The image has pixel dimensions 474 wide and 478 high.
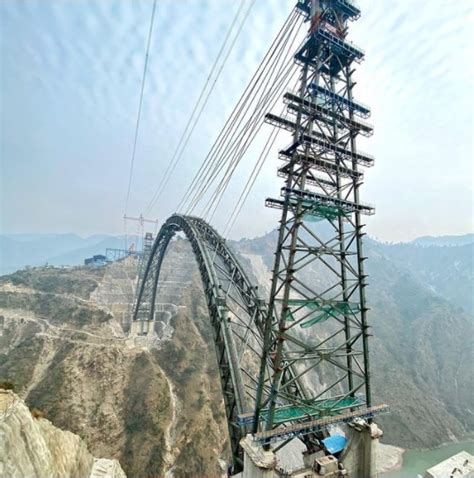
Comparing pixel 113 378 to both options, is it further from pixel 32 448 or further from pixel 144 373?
pixel 32 448

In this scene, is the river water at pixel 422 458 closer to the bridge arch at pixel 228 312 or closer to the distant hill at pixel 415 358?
the distant hill at pixel 415 358

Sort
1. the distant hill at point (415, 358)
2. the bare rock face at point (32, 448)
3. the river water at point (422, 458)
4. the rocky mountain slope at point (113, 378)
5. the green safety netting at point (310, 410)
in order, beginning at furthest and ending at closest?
1. the distant hill at point (415, 358)
2. the river water at point (422, 458)
3. the rocky mountain slope at point (113, 378)
4. the bare rock face at point (32, 448)
5. the green safety netting at point (310, 410)

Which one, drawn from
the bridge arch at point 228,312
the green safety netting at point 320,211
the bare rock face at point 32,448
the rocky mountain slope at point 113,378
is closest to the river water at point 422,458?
the rocky mountain slope at point 113,378

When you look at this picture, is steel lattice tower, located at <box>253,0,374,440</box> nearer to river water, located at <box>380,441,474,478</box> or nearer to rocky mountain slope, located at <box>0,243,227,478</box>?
rocky mountain slope, located at <box>0,243,227,478</box>

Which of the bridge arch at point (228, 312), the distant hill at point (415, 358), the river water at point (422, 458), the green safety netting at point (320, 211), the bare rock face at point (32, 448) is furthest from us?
the distant hill at point (415, 358)

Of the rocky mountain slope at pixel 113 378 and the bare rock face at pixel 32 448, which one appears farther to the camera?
the rocky mountain slope at pixel 113 378

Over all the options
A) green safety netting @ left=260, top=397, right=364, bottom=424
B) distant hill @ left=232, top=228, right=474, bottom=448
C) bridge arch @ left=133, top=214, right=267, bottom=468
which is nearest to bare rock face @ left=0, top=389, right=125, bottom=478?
bridge arch @ left=133, top=214, right=267, bottom=468
